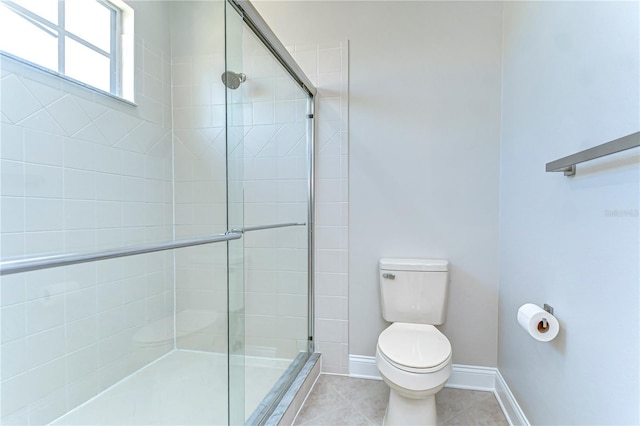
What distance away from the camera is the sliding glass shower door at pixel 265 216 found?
4.54 ft

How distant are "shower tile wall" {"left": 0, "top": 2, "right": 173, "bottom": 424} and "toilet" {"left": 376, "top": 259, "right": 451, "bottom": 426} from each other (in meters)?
1.34

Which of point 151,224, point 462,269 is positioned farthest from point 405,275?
point 151,224

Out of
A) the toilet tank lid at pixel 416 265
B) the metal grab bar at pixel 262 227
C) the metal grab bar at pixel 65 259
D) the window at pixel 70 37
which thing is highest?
the window at pixel 70 37

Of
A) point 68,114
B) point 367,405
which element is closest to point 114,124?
point 68,114

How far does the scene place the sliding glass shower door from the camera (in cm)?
138

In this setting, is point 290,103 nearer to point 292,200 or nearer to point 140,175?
point 292,200

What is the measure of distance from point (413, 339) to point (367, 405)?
1.61 ft

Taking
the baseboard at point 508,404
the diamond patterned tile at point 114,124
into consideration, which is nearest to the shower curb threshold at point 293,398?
the baseboard at point 508,404

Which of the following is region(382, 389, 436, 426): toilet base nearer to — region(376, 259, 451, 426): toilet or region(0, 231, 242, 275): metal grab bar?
region(376, 259, 451, 426): toilet

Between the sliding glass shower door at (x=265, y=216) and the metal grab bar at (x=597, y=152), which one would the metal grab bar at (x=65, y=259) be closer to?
the sliding glass shower door at (x=265, y=216)

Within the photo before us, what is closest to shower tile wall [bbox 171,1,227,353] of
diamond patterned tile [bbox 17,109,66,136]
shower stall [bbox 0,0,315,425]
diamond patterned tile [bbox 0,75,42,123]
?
shower stall [bbox 0,0,315,425]

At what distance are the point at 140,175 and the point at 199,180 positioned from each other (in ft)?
1.07

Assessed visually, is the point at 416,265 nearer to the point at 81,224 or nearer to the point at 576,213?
the point at 576,213

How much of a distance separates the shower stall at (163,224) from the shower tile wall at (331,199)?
0.09 m
